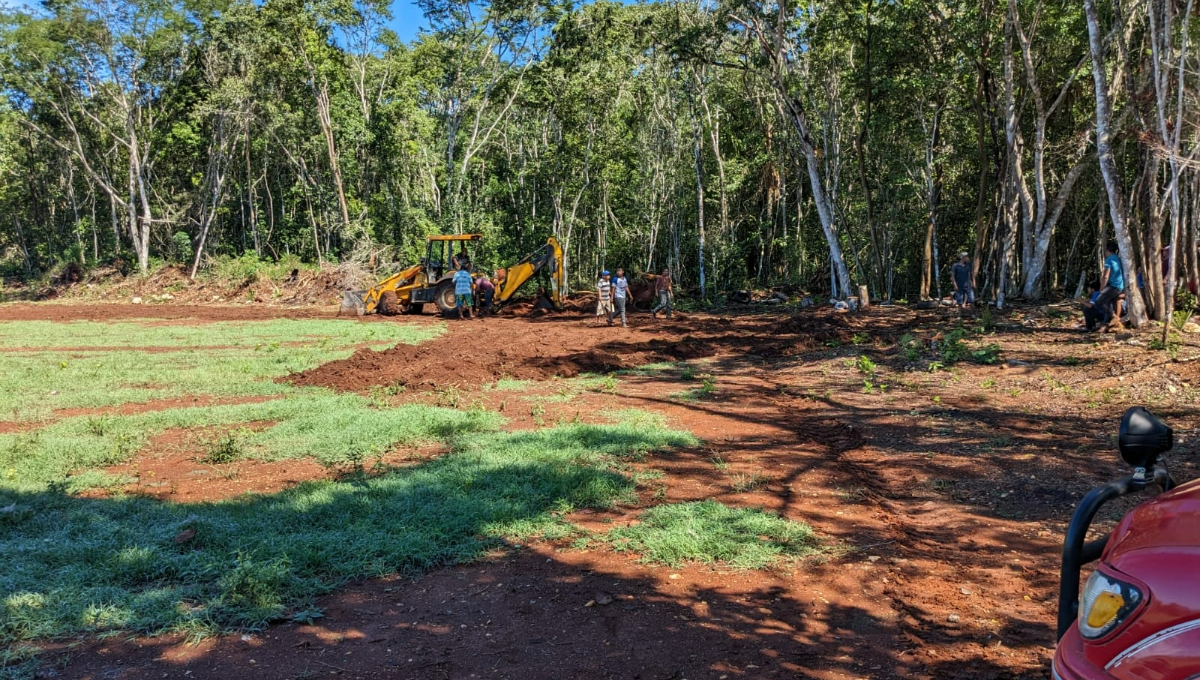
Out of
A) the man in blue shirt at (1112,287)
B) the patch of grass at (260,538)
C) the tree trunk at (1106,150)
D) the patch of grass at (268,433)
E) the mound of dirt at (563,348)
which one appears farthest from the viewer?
the man in blue shirt at (1112,287)

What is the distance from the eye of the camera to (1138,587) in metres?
1.92

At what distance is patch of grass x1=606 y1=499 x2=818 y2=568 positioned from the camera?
16.2 ft

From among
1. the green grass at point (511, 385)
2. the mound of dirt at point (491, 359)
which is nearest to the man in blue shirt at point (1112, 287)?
the mound of dirt at point (491, 359)

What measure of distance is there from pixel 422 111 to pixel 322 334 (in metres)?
17.6

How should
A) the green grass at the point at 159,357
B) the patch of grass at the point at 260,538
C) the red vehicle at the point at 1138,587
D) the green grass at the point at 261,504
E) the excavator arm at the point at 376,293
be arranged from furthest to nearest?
the excavator arm at the point at 376,293 → the green grass at the point at 159,357 → the green grass at the point at 261,504 → the patch of grass at the point at 260,538 → the red vehicle at the point at 1138,587

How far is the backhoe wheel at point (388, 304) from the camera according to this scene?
995 inches

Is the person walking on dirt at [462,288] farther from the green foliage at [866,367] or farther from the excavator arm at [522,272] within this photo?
the green foliage at [866,367]

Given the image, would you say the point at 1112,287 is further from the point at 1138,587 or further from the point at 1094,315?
the point at 1138,587

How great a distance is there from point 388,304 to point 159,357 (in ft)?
35.9

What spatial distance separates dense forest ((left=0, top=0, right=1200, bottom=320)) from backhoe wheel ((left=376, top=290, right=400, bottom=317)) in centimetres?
648

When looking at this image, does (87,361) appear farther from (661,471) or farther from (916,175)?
(916,175)

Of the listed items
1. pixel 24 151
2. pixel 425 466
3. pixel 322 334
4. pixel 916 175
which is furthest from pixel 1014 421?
pixel 24 151

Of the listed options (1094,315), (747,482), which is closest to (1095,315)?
(1094,315)

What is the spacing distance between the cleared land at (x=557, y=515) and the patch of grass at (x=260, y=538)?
23 millimetres
